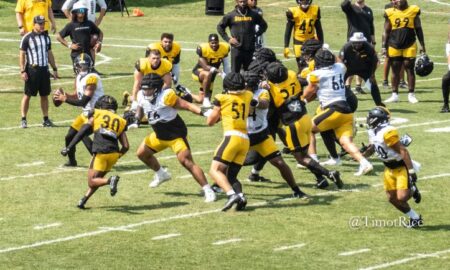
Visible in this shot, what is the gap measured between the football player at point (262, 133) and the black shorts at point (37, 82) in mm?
6905

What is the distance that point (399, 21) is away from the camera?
25.7 metres

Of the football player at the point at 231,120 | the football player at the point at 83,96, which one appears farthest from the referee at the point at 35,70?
the football player at the point at 231,120

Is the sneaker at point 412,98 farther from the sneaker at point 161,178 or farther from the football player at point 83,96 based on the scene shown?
the sneaker at point 161,178

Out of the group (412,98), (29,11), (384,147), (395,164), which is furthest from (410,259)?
(29,11)

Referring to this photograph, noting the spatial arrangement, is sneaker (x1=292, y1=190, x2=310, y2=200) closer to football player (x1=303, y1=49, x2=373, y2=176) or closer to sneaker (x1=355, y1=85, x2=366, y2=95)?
football player (x1=303, y1=49, x2=373, y2=176)

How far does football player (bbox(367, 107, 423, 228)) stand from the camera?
49.4ft

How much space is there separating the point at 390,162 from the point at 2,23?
24876mm

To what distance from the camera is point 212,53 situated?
24.8 meters

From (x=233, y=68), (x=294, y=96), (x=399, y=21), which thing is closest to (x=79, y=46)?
(x=233, y=68)

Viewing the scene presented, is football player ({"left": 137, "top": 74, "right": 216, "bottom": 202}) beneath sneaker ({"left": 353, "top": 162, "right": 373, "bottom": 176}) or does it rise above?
above

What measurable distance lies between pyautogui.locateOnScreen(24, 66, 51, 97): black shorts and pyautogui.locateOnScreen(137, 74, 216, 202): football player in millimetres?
5904

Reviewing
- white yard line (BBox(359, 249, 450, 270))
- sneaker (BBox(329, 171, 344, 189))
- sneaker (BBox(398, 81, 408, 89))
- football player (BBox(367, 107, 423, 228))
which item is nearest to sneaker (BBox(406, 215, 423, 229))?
football player (BBox(367, 107, 423, 228))

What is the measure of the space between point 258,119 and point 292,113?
41.6 inches

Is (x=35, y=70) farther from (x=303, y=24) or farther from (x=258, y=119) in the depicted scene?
(x=258, y=119)
